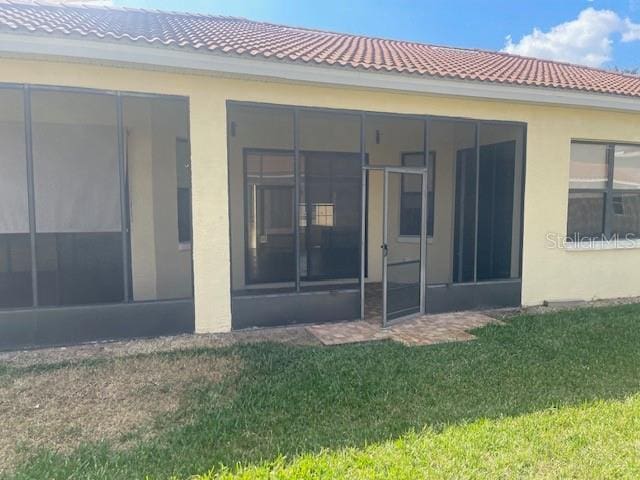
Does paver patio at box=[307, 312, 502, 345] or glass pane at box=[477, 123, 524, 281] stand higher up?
glass pane at box=[477, 123, 524, 281]

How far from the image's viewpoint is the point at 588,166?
8.48m

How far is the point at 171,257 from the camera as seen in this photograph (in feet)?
26.7

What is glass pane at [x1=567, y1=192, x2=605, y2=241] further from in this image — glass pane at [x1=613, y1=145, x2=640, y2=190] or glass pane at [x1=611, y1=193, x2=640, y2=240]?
glass pane at [x1=613, y1=145, x2=640, y2=190]

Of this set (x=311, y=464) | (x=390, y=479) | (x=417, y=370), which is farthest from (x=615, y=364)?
(x=311, y=464)

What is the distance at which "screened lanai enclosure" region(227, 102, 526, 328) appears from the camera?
7.90 m

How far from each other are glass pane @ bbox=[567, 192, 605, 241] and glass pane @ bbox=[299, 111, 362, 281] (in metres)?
4.21

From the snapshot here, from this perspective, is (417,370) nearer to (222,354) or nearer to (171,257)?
(222,354)

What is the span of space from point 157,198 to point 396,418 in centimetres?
590

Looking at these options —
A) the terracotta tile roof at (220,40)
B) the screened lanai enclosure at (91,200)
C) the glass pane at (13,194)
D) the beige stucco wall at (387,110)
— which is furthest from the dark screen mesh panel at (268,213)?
the glass pane at (13,194)

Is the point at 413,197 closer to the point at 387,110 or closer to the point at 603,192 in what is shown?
the point at 387,110

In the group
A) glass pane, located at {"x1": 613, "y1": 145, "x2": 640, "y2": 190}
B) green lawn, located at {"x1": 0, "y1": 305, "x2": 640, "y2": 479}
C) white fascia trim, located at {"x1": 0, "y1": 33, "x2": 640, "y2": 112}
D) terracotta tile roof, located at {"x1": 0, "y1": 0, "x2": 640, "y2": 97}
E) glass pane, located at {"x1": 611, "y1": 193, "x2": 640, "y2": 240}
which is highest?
terracotta tile roof, located at {"x1": 0, "y1": 0, "x2": 640, "y2": 97}

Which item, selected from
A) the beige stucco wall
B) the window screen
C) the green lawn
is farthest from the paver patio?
the window screen

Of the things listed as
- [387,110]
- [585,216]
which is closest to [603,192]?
[585,216]

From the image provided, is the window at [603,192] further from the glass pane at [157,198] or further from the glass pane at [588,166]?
the glass pane at [157,198]
